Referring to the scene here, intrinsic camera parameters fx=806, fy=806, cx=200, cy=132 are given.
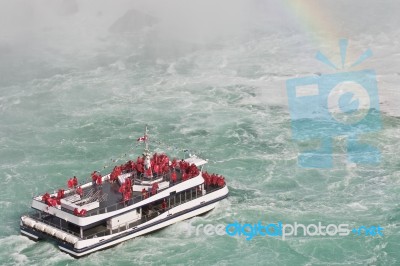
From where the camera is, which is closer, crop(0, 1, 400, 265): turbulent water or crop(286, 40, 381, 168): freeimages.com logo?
crop(0, 1, 400, 265): turbulent water

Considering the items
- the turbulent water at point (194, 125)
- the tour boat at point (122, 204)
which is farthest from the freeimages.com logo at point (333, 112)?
the tour boat at point (122, 204)

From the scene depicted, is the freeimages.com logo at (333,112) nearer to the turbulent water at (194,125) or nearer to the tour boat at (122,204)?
the turbulent water at (194,125)

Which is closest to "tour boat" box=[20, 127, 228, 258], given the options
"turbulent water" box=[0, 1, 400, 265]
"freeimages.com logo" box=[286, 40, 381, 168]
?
"turbulent water" box=[0, 1, 400, 265]

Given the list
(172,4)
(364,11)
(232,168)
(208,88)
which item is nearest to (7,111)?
(208,88)

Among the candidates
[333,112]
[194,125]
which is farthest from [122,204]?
[333,112]

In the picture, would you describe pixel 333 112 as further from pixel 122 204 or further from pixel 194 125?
pixel 122 204

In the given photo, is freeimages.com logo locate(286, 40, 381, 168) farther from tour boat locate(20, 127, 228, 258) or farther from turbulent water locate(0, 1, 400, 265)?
tour boat locate(20, 127, 228, 258)

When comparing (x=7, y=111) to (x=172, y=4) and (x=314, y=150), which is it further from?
(x=172, y=4)
